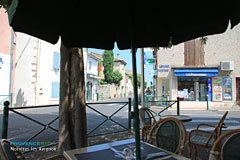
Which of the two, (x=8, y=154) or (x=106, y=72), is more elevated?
(x=106, y=72)

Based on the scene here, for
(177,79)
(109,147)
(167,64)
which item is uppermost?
(167,64)

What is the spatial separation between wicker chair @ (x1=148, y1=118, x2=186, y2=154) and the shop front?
13040mm

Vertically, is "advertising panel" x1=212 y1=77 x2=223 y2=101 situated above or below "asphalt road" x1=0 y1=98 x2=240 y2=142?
above

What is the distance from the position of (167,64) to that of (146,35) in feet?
44.1

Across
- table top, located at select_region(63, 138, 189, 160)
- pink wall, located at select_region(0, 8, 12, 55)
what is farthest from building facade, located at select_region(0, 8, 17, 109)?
table top, located at select_region(63, 138, 189, 160)

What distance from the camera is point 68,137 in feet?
10.00

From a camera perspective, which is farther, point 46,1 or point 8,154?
point 46,1

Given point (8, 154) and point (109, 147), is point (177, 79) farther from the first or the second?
point (8, 154)

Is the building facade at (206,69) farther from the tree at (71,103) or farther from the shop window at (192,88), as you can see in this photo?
the tree at (71,103)

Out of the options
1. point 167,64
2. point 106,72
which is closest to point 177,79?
point 167,64

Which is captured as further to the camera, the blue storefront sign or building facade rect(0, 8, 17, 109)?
the blue storefront sign

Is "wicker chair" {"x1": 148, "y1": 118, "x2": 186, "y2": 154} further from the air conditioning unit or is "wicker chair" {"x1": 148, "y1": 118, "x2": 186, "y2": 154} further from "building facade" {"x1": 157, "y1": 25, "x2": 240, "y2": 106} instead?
the air conditioning unit

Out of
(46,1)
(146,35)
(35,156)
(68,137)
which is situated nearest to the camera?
(46,1)

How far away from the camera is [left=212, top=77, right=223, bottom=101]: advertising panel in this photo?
1427cm
